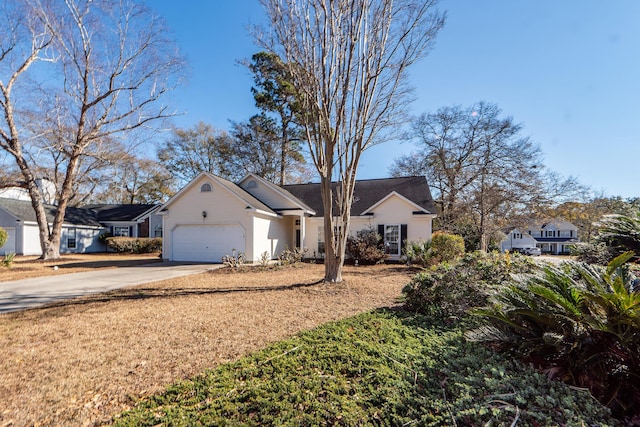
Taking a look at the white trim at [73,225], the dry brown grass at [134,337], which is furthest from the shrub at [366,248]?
the white trim at [73,225]

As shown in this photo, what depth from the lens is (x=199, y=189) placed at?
15656 millimetres

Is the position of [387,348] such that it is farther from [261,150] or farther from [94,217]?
[94,217]

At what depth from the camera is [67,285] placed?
9.13 metres

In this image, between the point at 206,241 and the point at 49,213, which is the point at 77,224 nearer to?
the point at 49,213

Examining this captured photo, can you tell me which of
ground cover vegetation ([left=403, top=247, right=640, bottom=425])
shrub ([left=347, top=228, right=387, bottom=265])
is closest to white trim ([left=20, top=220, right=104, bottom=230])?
shrub ([left=347, top=228, right=387, bottom=265])

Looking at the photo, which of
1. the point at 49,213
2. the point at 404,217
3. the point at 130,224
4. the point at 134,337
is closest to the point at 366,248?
the point at 404,217

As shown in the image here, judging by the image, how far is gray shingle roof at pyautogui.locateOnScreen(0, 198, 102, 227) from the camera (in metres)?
21.4

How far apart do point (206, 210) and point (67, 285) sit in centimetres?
705

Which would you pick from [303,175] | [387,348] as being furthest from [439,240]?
[303,175]

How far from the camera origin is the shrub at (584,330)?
220cm

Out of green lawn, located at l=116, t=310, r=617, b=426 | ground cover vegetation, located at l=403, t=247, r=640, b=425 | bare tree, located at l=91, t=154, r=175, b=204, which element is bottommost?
green lawn, located at l=116, t=310, r=617, b=426

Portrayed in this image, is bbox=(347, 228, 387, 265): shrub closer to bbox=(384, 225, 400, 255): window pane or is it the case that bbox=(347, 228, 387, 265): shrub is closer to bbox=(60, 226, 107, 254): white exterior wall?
bbox=(384, 225, 400, 255): window pane

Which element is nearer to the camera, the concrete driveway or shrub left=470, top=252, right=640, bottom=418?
shrub left=470, top=252, right=640, bottom=418

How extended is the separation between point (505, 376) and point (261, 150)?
1009 inches
